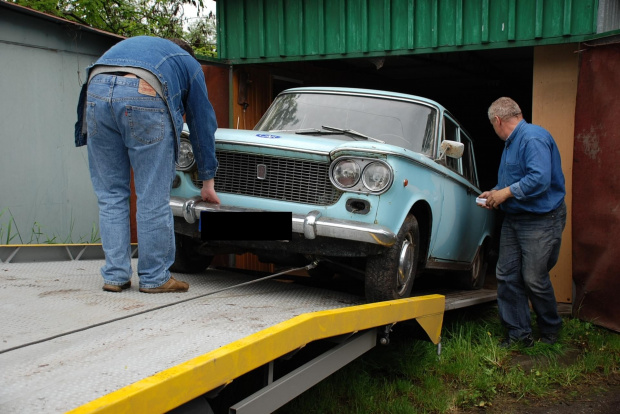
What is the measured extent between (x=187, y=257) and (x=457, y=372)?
6.91ft

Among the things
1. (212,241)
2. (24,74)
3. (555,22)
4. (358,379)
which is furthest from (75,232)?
(555,22)

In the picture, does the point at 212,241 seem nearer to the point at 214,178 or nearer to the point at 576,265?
the point at 214,178

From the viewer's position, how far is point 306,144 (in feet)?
13.1

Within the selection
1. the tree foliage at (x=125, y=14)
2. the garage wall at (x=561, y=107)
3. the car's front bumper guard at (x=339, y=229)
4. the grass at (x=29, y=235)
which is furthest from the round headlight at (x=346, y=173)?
the tree foliage at (x=125, y=14)

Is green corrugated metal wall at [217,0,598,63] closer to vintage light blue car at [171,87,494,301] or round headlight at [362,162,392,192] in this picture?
vintage light blue car at [171,87,494,301]

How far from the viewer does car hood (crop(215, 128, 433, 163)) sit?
381 centimetres

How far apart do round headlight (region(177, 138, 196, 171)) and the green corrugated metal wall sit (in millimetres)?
3455

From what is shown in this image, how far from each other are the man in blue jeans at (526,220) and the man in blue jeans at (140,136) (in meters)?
2.46

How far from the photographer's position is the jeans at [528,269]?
4.85 meters

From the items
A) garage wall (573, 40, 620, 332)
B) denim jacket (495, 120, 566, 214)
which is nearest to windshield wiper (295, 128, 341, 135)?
denim jacket (495, 120, 566, 214)

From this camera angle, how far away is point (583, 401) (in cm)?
427

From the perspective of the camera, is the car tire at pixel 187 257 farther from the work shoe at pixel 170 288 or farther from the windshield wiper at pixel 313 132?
the windshield wiper at pixel 313 132

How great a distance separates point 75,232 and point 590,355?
16.9 feet

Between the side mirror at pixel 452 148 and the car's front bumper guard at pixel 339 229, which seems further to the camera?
the side mirror at pixel 452 148
